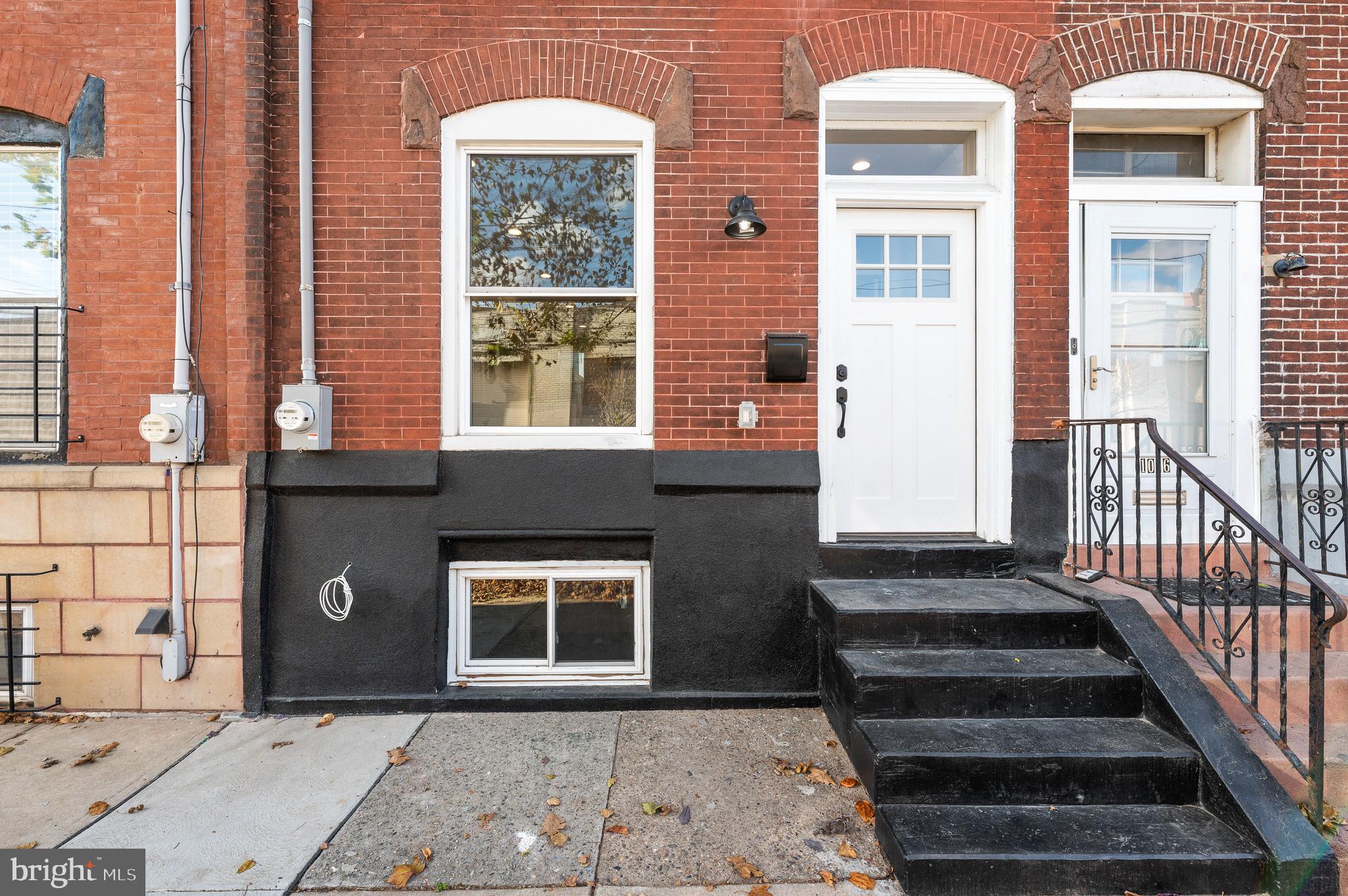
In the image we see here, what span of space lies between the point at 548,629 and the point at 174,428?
2.63m

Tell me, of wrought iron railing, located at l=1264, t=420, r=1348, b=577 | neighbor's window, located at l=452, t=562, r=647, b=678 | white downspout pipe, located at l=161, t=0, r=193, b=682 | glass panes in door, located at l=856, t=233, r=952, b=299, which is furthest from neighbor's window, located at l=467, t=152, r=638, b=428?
wrought iron railing, located at l=1264, t=420, r=1348, b=577

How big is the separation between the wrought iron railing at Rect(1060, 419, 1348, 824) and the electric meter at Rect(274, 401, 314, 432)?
4.73m

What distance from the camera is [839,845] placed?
8.64 ft

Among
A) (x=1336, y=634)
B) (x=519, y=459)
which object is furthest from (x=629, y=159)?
(x=1336, y=634)

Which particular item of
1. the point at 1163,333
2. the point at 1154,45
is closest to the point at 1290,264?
the point at 1163,333

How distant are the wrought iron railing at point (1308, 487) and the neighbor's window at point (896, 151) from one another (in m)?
2.77

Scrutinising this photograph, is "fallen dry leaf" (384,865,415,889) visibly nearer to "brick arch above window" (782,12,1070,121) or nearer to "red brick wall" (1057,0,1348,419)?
"brick arch above window" (782,12,1070,121)

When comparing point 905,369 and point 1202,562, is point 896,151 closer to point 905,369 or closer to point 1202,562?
point 905,369

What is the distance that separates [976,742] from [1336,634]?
254 cm

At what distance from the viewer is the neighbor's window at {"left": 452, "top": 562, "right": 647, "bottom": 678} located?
13.4ft

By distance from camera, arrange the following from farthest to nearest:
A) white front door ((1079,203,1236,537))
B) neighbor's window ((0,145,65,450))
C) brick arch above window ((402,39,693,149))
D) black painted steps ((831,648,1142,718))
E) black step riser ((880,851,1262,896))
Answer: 1. white front door ((1079,203,1236,537))
2. neighbor's window ((0,145,65,450))
3. brick arch above window ((402,39,693,149))
4. black painted steps ((831,648,1142,718))
5. black step riser ((880,851,1262,896))

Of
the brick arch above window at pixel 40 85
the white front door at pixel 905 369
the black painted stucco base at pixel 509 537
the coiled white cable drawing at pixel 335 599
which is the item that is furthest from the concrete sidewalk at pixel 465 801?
the brick arch above window at pixel 40 85

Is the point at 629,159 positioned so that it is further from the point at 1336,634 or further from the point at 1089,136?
the point at 1336,634

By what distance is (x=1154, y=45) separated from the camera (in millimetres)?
4008
